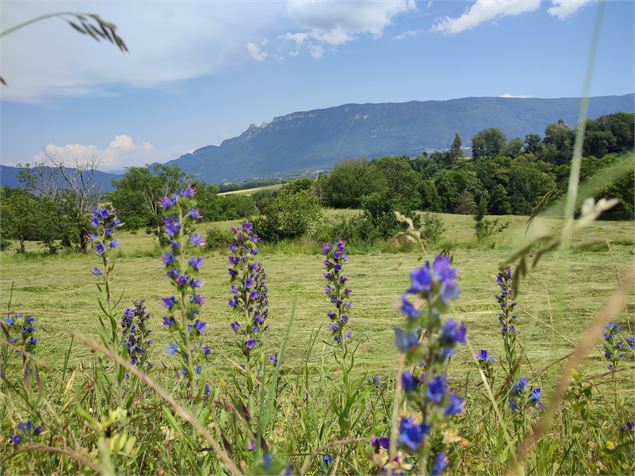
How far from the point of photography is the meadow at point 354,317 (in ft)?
4.36

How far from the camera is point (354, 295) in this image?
30.7 feet

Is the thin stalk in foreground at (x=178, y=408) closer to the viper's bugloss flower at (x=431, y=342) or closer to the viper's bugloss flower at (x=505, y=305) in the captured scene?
the viper's bugloss flower at (x=431, y=342)

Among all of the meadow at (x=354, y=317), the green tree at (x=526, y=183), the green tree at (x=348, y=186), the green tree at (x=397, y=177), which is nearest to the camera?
the meadow at (x=354, y=317)

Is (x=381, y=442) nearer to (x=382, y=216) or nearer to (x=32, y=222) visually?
(x=382, y=216)

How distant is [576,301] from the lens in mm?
7918

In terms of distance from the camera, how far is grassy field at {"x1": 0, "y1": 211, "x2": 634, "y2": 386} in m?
5.04

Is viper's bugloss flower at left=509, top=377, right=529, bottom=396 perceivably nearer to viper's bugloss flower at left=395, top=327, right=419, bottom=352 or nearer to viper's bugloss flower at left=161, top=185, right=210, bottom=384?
viper's bugloss flower at left=161, top=185, right=210, bottom=384

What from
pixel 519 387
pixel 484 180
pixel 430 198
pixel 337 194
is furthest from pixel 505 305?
pixel 484 180

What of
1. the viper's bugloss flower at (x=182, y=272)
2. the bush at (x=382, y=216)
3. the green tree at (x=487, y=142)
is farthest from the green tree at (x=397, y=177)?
the viper's bugloss flower at (x=182, y=272)

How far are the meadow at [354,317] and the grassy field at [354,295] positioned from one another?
33 millimetres

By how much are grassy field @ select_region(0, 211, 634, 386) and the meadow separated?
0.03m

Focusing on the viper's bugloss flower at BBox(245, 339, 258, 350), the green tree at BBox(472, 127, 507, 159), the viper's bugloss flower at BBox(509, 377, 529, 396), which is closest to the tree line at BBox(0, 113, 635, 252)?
the viper's bugloss flower at BBox(509, 377, 529, 396)

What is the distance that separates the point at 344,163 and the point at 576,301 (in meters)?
49.0

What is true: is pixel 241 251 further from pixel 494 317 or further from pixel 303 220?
pixel 303 220
